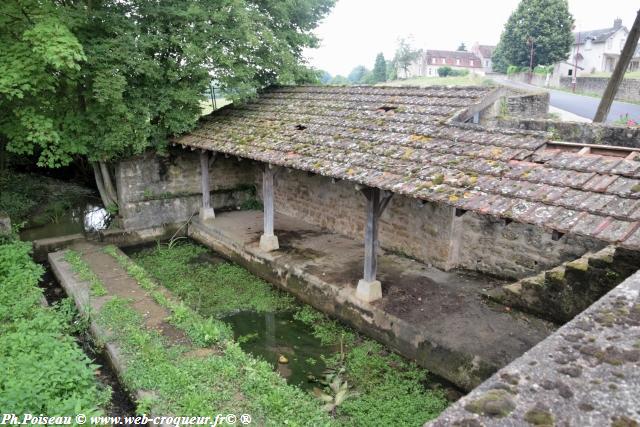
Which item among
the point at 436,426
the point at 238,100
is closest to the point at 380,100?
the point at 238,100

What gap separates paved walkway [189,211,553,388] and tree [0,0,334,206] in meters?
3.23

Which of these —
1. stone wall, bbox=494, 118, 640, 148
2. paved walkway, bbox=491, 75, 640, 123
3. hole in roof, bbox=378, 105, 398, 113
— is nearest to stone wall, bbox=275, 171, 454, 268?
hole in roof, bbox=378, 105, 398, 113

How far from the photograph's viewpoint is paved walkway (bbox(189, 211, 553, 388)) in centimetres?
600

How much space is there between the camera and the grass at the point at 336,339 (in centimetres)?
539

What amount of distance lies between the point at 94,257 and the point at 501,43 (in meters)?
35.7

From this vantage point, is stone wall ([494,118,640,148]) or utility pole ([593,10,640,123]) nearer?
stone wall ([494,118,640,148])

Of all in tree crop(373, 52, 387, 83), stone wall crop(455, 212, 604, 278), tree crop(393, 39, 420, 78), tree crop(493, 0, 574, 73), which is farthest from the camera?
tree crop(373, 52, 387, 83)

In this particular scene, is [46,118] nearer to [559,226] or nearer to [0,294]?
[0,294]

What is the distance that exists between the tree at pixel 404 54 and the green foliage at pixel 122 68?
136ft

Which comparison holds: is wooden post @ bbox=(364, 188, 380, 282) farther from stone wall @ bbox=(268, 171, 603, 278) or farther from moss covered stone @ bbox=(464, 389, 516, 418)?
moss covered stone @ bbox=(464, 389, 516, 418)

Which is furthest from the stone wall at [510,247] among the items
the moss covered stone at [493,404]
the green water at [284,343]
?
the moss covered stone at [493,404]

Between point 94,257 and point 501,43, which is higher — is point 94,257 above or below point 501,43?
below

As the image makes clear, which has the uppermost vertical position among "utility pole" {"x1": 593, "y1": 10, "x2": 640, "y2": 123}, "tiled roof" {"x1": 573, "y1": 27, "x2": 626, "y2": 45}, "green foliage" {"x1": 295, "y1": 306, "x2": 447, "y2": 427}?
"tiled roof" {"x1": 573, "y1": 27, "x2": 626, "y2": 45}

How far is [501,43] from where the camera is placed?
36344 mm
